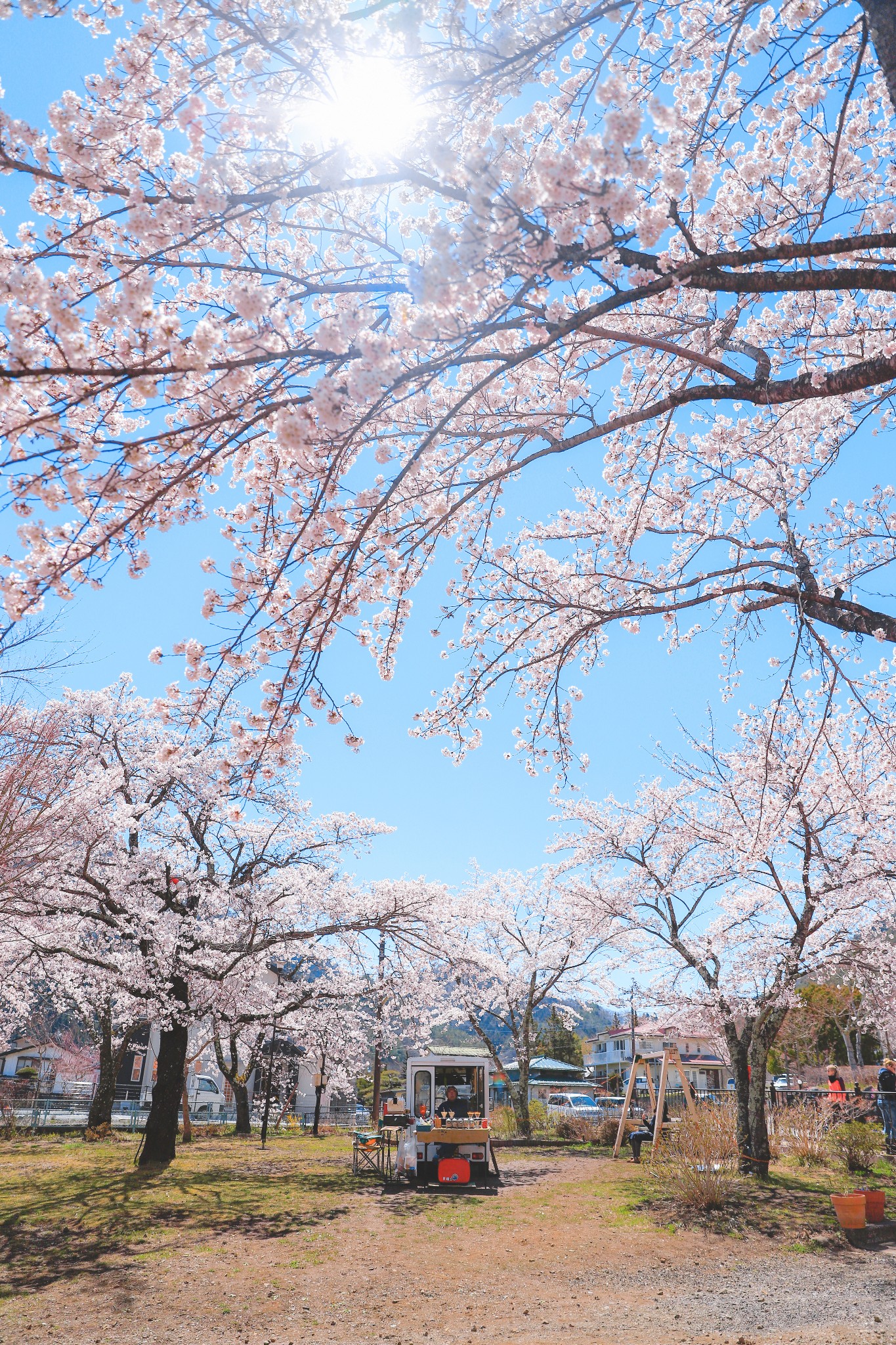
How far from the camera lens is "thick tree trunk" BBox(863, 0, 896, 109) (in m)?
3.82

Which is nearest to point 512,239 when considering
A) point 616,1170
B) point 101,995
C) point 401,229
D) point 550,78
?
point 550,78

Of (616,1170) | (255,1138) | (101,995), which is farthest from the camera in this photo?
(255,1138)

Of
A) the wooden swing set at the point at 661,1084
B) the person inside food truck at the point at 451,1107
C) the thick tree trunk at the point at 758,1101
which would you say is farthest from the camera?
the wooden swing set at the point at 661,1084

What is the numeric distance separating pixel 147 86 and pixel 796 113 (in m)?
4.40

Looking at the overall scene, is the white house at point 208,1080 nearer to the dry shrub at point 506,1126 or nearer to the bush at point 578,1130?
the dry shrub at point 506,1126

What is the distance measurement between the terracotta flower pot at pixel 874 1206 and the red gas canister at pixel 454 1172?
544 cm

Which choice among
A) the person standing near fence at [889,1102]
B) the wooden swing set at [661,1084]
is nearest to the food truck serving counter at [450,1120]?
the wooden swing set at [661,1084]

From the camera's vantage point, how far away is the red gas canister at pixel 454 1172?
11.4 metres

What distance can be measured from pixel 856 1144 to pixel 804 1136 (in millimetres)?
2329

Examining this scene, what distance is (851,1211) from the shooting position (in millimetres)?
7812

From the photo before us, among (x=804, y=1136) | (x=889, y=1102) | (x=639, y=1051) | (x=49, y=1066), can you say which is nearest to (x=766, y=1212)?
(x=889, y=1102)

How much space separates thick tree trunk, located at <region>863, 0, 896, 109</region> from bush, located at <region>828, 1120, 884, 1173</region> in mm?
11357

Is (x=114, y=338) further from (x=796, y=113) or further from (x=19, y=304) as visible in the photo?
(x=796, y=113)

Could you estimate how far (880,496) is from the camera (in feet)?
23.4
